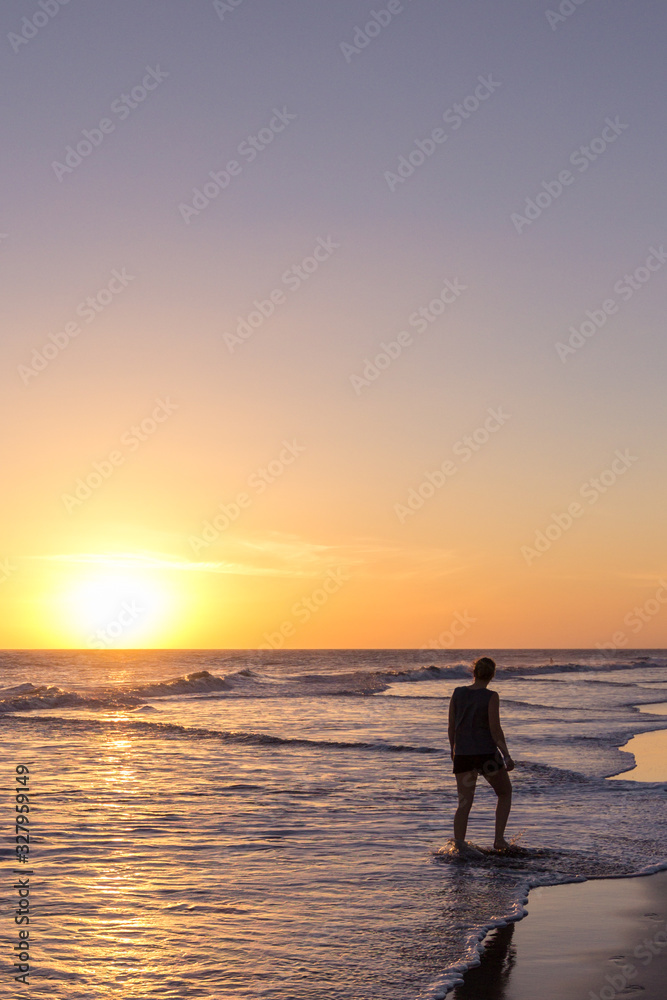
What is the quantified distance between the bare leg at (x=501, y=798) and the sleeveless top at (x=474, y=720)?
0.28m

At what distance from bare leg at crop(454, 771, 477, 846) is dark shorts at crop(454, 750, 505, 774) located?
0.20 feet

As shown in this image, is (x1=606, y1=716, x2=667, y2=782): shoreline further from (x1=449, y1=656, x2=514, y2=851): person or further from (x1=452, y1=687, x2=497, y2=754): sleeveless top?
(x1=452, y1=687, x2=497, y2=754): sleeveless top

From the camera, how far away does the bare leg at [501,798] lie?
8758mm

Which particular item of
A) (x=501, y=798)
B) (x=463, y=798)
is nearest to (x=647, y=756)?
(x=501, y=798)

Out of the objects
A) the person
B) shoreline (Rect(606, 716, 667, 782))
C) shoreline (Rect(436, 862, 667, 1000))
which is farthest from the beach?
shoreline (Rect(606, 716, 667, 782))

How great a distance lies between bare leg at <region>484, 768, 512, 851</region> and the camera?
8.76 m

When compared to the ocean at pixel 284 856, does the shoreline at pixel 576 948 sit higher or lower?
lower

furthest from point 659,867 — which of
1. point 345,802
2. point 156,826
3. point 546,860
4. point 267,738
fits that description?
point 267,738

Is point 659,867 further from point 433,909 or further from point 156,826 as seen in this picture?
point 156,826

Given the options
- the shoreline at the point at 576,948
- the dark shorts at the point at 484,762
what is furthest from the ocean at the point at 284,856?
the dark shorts at the point at 484,762

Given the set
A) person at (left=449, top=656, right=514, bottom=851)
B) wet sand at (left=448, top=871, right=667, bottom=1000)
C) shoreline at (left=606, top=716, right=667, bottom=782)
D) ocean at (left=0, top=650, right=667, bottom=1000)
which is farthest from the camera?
shoreline at (left=606, top=716, right=667, bottom=782)

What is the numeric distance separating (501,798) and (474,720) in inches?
33.5

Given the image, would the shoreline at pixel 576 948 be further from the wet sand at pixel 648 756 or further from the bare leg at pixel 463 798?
the wet sand at pixel 648 756

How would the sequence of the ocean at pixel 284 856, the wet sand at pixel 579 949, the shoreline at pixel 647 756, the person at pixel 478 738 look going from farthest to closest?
the shoreline at pixel 647 756, the person at pixel 478 738, the ocean at pixel 284 856, the wet sand at pixel 579 949
